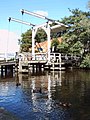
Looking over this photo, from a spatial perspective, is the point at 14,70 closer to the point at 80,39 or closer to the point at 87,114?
the point at 80,39

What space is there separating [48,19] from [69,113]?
31.1 metres

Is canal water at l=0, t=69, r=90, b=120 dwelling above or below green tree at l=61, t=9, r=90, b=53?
below

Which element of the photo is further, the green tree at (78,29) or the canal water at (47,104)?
the green tree at (78,29)

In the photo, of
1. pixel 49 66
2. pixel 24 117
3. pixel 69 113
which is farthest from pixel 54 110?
pixel 49 66

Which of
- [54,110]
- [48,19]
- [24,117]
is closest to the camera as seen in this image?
[24,117]

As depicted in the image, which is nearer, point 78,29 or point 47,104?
point 47,104

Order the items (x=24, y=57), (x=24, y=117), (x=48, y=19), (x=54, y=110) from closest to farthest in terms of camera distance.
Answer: (x=24, y=117)
(x=54, y=110)
(x=24, y=57)
(x=48, y=19)

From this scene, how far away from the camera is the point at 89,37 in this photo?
158 ft

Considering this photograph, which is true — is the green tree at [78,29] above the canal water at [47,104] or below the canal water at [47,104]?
above

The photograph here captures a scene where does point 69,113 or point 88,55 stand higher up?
point 88,55

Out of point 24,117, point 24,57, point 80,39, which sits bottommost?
point 24,117

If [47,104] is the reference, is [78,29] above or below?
above

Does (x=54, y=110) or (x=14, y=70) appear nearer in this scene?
(x=54, y=110)

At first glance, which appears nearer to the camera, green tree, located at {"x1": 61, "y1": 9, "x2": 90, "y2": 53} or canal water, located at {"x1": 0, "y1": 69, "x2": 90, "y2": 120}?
canal water, located at {"x1": 0, "y1": 69, "x2": 90, "y2": 120}
